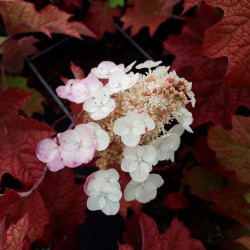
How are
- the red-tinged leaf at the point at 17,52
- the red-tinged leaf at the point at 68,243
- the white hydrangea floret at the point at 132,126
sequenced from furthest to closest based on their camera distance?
1. the red-tinged leaf at the point at 17,52
2. the red-tinged leaf at the point at 68,243
3. the white hydrangea floret at the point at 132,126

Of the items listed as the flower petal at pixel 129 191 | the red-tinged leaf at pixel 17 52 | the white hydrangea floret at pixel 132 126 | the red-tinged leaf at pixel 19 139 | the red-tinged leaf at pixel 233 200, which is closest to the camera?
the white hydrangea floret at pixel 132 126

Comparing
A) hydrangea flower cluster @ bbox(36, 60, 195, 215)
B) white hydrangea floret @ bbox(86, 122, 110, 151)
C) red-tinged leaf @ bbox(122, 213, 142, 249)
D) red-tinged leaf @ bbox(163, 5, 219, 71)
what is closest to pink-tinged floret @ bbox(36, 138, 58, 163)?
hydrangea flower cluster @ bbox(36, 60, 195, 215)

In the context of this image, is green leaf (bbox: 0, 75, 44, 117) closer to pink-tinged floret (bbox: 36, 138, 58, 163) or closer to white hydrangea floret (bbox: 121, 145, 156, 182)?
pink-tinged floret (bbox: 36, 138, 58, 163)

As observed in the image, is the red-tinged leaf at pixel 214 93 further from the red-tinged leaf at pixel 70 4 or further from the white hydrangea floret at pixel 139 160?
the red-tinged leaf at pixel 70 4

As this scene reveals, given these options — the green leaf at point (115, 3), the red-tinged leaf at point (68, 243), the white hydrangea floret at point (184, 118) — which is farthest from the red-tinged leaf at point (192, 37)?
the red-tinged leaf at point (68, 243)

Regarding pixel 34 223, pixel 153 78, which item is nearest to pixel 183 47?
pixel 153 78

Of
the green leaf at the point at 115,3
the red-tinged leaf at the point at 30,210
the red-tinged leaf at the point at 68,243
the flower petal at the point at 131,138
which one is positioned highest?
the flower petal at the point at 131,138

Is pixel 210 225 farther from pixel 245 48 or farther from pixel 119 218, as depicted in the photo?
pixel 245 48
